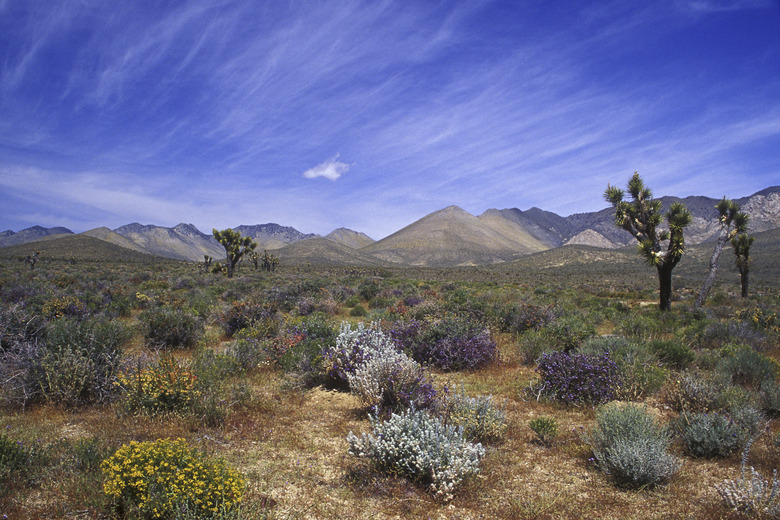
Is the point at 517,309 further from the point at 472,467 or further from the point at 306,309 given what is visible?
the point at 472,467

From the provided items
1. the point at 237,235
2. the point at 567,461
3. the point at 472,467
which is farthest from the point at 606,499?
the point at 237,235

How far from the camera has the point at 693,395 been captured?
561 centimetres

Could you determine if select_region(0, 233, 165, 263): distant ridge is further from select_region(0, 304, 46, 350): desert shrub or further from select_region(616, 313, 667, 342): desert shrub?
select_region(616, 313, 667, 342): desert shrub

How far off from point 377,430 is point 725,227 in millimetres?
23730

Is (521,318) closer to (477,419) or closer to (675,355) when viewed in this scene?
(675,355)

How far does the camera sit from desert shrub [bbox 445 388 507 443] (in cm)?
470

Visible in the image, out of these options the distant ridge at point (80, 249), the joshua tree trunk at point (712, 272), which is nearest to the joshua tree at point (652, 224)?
the joshua tree trunk at point (712, 272)

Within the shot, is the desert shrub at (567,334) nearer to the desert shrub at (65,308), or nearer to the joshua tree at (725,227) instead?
the desert shrub at (65,308)

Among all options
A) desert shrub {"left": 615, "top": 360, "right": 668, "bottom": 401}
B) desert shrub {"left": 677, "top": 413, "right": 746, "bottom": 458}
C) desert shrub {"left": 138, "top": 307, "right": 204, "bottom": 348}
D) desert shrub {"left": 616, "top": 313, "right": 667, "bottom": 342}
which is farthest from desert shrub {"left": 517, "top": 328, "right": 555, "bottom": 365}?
desert shrub {"left": 138, "top": 307, "right": 204, "bottom": 348}

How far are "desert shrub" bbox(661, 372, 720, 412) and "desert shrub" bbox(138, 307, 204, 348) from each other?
32.8 ft

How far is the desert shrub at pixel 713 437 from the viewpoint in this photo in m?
4.38

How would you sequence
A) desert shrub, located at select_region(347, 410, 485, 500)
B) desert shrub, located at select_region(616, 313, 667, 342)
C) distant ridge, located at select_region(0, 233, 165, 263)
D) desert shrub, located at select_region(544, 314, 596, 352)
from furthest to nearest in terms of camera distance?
distant ridge, located at select_region(0, 233, 165, 263) → desert shrub, located at select_region(616, 313, 667, 342) → desert shrub, located at select_region(544, 314, 596, 352) → desert shrub, located at select_region(347, 410, 485, 500)

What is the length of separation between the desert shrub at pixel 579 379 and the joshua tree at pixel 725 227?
55.8ft

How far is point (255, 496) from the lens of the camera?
11.4 ft
